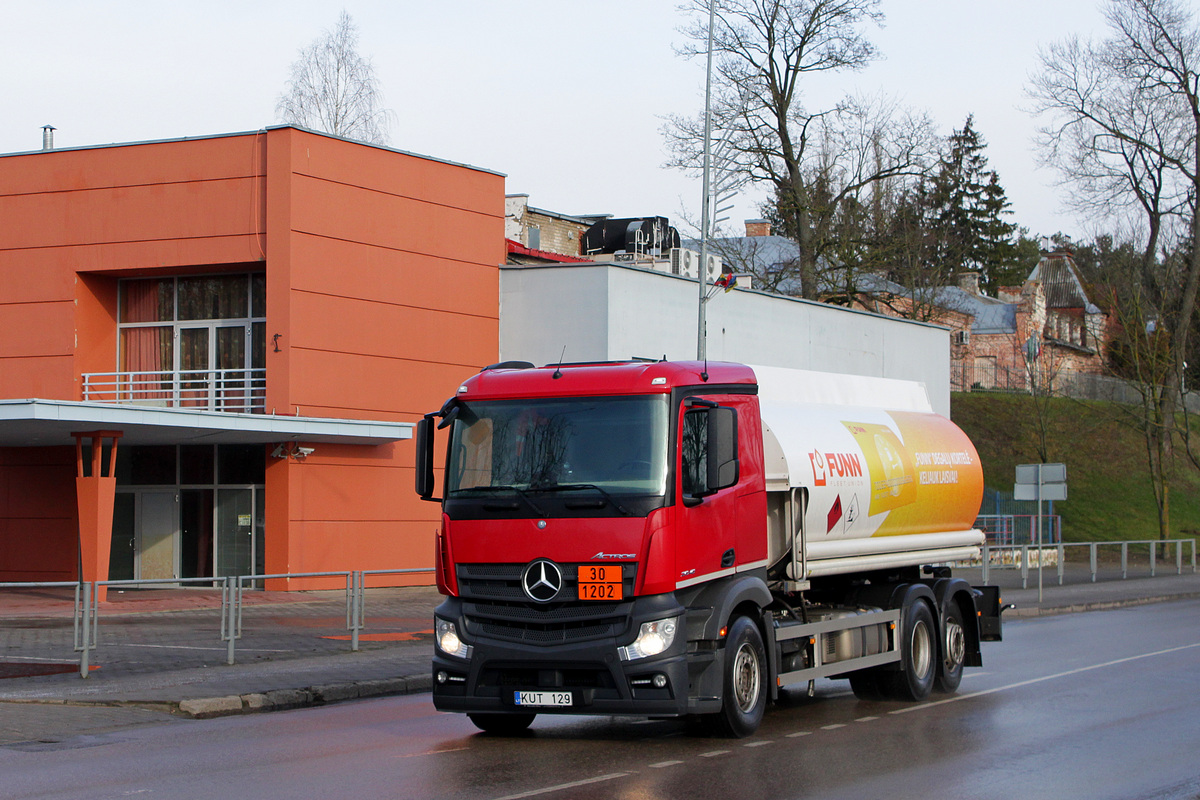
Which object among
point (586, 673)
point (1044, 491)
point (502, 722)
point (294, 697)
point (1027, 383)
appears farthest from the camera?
point (1027, 383)

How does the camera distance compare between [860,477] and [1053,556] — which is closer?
[860,477]

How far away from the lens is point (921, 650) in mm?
13055

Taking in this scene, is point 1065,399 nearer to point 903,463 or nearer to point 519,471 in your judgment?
point 903,463

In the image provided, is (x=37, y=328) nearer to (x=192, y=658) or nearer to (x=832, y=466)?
(x=192, y=658)

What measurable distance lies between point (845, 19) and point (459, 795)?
1596 inches

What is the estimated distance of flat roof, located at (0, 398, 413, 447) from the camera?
23400 millimetres

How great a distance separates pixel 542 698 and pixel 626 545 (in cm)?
127

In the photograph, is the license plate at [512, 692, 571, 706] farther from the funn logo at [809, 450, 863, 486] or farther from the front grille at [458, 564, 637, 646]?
the funn logo at [809, 450, 863, 486]

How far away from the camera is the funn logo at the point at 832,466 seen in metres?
11.5

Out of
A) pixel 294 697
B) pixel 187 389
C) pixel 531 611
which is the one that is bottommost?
pixel 294 697

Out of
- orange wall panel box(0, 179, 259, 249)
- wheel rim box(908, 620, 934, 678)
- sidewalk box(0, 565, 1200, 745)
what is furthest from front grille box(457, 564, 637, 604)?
orange wall panel box(0, 179, 259, 249)

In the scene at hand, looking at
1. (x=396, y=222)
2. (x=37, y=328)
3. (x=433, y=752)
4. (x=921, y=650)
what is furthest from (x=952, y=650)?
(x=37, y=328)

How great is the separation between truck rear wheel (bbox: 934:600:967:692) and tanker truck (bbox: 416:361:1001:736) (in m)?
2.27

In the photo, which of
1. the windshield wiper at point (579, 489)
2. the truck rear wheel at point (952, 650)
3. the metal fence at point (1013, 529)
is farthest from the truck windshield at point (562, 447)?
the metal fence at point (1013, 529)
